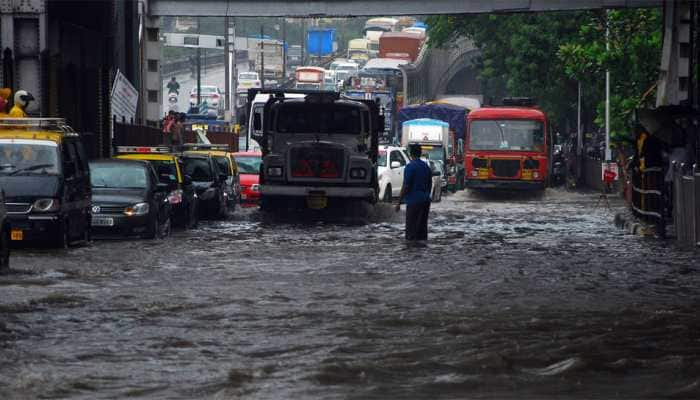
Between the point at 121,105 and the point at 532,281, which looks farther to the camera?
the point at 121,105

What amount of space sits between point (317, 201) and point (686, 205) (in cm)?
915

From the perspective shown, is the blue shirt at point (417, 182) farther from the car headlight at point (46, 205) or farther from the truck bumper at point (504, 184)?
the truck bumper at point (504, 184)

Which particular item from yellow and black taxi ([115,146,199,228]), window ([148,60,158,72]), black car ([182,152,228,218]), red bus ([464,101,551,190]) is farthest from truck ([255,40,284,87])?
yellow and black taxi ([115,146,199,228])

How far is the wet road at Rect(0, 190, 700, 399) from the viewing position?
11.0 m

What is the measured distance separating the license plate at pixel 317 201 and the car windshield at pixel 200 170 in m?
2.79

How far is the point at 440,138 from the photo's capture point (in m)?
62.2

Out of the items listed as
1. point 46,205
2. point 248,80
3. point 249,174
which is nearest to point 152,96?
point 249,174

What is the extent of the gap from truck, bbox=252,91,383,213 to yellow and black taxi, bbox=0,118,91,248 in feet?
27.8

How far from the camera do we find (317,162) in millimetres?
31406

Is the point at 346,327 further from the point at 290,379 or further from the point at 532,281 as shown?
the point at 532,281

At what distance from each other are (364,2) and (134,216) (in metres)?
15.1

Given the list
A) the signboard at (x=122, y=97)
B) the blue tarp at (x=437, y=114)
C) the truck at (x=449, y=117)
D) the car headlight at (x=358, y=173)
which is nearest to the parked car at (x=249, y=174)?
the signboard at (x=122, y=97)

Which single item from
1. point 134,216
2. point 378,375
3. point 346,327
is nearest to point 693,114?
point 134,216

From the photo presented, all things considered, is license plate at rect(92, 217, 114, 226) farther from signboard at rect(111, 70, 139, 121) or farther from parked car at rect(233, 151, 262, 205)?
parked car at rect(233, 151, 262, 205)
